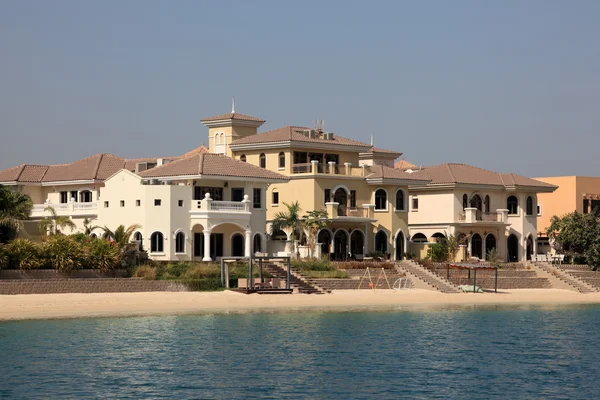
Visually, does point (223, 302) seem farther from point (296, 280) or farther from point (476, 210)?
point (476, 210)

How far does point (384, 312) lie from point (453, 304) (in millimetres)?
5290

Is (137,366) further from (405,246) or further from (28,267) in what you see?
(405,246)

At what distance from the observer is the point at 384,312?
60906mm

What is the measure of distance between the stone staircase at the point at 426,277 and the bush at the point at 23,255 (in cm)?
2472

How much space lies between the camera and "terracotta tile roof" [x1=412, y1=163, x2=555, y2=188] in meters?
84.3

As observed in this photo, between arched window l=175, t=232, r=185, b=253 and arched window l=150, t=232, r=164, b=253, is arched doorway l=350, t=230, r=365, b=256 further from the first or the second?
arched window l=150, t=232, r=164, b=253

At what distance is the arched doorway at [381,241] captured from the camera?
260 feet

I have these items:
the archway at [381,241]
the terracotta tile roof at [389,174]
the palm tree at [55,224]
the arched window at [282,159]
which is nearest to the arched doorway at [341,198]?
the terracotta tile roof at [389,174]

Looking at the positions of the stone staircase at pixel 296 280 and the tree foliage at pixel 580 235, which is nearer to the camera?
the stone staircase at pixel 296 280

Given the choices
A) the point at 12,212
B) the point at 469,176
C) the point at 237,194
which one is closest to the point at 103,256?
the point at 12,212

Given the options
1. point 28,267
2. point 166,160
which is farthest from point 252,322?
point 166,160

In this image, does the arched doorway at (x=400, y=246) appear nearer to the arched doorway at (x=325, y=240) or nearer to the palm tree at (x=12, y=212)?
the arched doorway at (x=325, y=240)

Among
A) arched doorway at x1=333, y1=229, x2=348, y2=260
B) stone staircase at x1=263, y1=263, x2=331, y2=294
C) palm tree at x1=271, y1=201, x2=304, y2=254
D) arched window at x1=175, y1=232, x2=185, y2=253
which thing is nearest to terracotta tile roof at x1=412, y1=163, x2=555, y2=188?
arched doorway at x1=333, y1=229, x2=348, y2=260

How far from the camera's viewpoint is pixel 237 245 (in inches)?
2822
